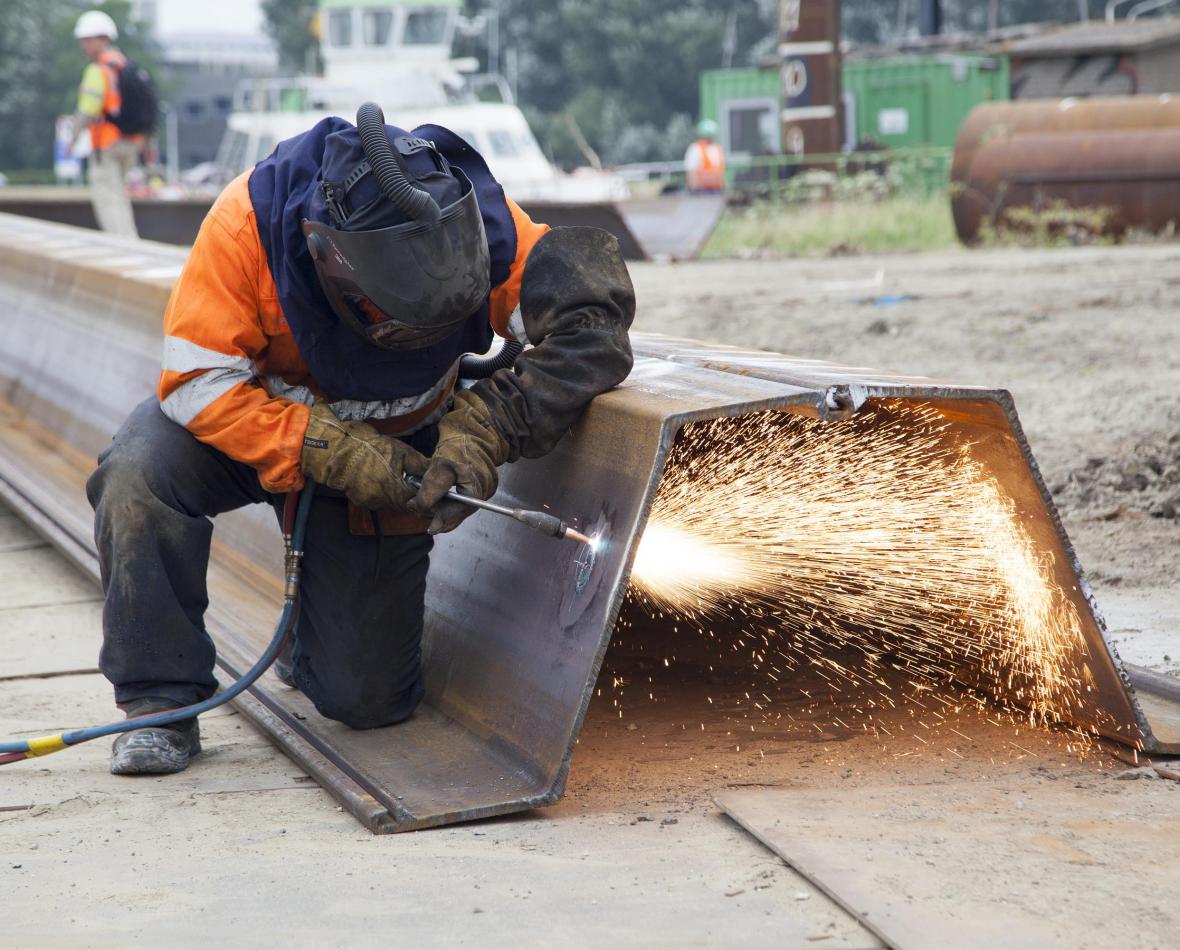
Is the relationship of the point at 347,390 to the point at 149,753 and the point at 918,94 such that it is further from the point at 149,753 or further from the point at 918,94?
the point at 918,94

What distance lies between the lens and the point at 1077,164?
Result: 14.5 m

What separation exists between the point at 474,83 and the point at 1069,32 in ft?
36.0

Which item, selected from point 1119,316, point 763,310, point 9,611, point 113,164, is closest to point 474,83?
A: point 113,164

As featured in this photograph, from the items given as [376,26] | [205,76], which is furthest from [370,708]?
[205,76]

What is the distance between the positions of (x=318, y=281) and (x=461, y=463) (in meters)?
0.44

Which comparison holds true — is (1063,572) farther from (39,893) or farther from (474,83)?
(474,83)

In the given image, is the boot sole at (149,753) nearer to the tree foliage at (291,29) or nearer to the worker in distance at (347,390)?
the worker in distance at (347,390)

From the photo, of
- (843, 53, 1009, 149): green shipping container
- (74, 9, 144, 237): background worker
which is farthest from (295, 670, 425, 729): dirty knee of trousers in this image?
(843, 53, 1009, 149): green shipping container

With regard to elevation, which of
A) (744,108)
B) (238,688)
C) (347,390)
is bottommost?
(238,688)


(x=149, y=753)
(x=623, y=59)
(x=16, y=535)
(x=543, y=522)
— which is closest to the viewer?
Answer: (x=543, y=522)

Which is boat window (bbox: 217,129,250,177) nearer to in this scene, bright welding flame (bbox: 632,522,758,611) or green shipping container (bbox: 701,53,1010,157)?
green shipping container (bbox: 701,53,1010,157)

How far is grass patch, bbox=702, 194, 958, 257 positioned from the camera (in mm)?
16422

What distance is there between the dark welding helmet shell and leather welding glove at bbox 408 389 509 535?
0.20 meters

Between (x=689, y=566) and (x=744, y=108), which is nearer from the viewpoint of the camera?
(x=689, y=566)
